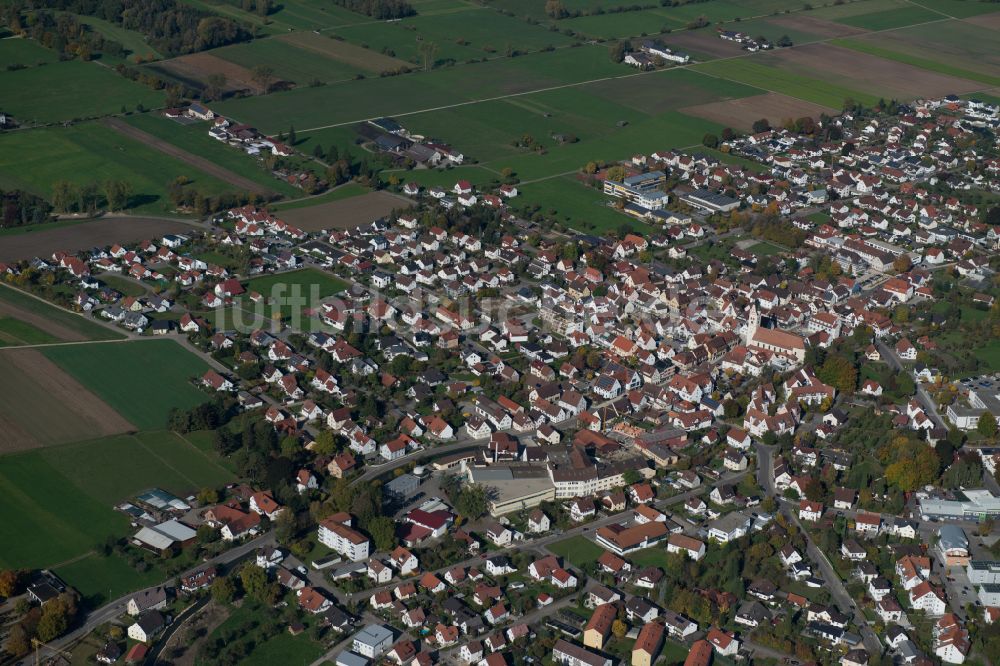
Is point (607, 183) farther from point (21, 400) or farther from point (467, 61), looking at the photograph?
point (21, 400)

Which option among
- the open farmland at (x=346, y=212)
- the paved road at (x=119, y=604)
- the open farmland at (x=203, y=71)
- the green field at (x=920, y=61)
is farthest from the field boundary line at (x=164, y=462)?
the green field at (x=920, y=61)

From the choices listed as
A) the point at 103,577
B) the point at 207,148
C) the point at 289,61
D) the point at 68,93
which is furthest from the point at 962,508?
the point at 289,61

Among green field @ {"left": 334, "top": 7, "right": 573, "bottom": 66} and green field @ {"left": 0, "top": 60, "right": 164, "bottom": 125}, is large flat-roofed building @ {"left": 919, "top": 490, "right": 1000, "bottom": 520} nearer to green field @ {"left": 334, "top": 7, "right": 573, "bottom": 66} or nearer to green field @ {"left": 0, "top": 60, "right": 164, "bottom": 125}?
green field @ {"left": 0, "top": 60, "right": 164, "bottom": 125}

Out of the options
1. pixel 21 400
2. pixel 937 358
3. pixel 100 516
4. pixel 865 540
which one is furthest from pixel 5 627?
pixel 937 358

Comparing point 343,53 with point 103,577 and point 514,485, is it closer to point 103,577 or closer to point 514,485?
point 514,485

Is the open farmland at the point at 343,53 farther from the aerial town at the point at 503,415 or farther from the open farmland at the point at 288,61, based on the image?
the aerial town at the point at 503,415
